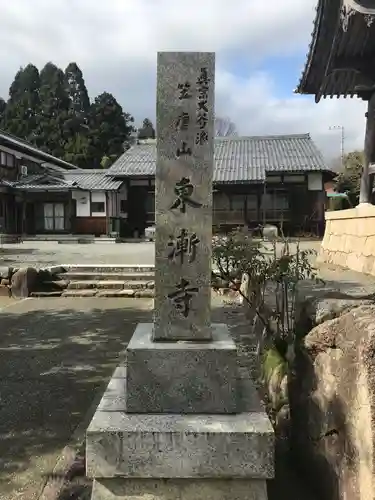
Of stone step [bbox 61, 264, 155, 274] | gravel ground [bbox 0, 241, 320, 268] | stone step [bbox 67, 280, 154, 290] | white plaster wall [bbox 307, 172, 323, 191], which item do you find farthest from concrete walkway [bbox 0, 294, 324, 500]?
white plaster wall [bbox 307, 172, 323, 191]

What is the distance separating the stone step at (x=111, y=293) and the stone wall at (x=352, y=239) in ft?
12.6

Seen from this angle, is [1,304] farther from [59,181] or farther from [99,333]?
[59,181]

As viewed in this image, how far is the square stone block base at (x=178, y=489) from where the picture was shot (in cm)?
238

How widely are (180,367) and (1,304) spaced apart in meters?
7.75

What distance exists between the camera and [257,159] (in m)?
29.0

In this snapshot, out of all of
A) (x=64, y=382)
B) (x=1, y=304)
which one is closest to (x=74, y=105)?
(x=1, y=304)

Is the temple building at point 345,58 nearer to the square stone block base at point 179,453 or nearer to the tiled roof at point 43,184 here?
the square stone block base at point 179,453

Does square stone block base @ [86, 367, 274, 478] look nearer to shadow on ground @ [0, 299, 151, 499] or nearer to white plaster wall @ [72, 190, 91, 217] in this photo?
shadow on ground @ [0, 299, 151, 499]

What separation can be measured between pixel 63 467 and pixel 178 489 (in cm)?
102

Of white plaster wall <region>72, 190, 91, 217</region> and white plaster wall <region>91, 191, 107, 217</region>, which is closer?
white plaster wall <region>91, 191, 107, 217</region>

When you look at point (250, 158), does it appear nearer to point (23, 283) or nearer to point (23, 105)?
point (23, 283)

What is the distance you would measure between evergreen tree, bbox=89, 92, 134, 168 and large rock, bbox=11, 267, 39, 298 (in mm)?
34579

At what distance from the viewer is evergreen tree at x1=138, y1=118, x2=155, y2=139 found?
55.6m

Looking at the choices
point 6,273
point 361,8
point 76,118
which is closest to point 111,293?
point 6,273
